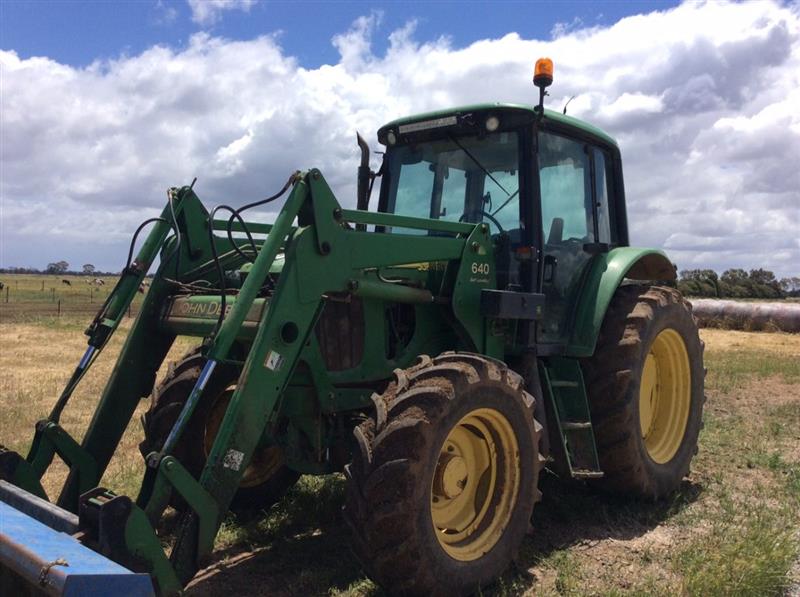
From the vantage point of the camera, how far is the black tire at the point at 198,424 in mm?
4781

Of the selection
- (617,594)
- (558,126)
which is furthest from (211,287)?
(617,594)

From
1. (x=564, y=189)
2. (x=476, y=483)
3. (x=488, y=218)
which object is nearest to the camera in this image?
(x=476, y=483)

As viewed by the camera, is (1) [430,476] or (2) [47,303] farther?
(2) [47,303]

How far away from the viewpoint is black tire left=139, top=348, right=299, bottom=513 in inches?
188

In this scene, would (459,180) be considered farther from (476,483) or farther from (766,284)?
(766,284)

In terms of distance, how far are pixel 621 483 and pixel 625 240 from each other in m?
2.14

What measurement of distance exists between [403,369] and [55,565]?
7.88ft

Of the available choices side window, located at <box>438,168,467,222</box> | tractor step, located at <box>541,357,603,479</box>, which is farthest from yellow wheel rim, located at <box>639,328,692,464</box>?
side window, located at <box>438,168,467,222</box>

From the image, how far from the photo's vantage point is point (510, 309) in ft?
15.9

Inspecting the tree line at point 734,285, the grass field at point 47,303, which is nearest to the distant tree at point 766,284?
the tree line at point 734,285

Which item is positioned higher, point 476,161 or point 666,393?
point 476,161

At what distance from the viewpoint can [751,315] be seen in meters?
23.2

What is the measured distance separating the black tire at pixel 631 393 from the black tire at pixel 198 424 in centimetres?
231

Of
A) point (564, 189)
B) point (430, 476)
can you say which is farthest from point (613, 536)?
point (564, 189)
